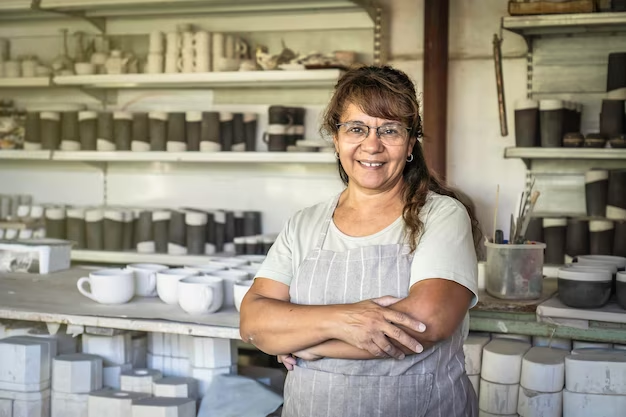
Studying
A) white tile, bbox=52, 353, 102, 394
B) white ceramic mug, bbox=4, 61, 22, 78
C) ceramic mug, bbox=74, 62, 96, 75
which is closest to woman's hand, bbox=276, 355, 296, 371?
white tile, bbox=52, 353, 102, 394

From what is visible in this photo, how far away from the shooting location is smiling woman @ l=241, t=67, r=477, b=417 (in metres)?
1.51

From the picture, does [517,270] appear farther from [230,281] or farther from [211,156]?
[211,156]

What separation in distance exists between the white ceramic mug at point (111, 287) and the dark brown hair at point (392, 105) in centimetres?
94

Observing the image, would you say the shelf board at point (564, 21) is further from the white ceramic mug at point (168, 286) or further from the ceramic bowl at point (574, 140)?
the white ceramic mug at point (168, 286)

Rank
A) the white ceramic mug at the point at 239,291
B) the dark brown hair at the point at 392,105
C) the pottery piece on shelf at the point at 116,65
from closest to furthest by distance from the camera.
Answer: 1. the dark brown hair at the point at 392,105
2. the white ceramic mug at the point at 239,291
3. the pottery piece on shelf at the point at 116,65

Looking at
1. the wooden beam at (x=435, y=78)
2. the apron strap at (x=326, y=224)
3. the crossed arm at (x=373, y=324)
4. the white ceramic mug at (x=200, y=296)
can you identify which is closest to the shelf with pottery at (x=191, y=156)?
the wooden beam at (x=435, y=78)

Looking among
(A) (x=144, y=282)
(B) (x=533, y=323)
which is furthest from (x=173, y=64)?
(B) (x=533, y=323)

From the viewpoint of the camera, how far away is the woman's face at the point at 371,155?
1614 millimetres

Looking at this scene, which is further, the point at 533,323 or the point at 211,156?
the point at 211,156

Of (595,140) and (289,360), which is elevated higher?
(595,140)

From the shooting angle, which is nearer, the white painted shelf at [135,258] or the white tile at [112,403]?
the white tile at [112,403]

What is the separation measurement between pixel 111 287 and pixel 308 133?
2009 mm

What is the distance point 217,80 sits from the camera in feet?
12.9

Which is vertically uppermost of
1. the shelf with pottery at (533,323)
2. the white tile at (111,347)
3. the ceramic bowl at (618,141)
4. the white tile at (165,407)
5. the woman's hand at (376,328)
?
the ceramic bowl at (618,141)
